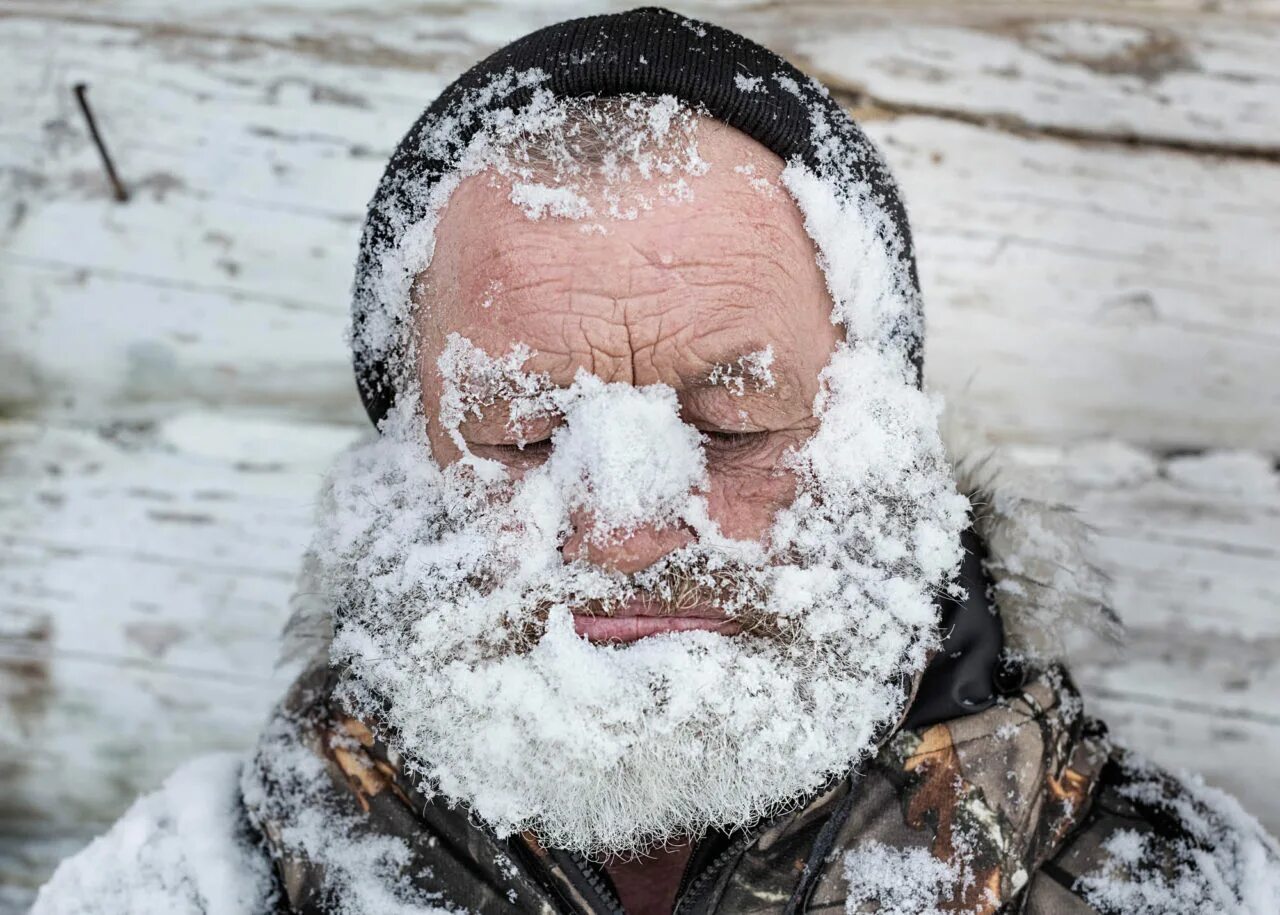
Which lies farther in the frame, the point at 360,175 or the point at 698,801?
the point at 360,175

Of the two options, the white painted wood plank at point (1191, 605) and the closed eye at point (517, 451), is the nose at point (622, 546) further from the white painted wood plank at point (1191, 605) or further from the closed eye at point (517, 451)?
the white painted wood plank at point (1191, 605)

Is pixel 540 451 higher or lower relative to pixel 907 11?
lower

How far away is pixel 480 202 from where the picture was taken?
55.4 inches

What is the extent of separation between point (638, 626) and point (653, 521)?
0.48ft

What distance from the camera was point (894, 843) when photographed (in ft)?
4.67

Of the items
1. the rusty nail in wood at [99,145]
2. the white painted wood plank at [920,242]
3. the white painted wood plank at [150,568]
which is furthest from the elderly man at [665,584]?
the rusty nail in wood at [99,145]

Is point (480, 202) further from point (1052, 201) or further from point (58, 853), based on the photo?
point (58, 853)

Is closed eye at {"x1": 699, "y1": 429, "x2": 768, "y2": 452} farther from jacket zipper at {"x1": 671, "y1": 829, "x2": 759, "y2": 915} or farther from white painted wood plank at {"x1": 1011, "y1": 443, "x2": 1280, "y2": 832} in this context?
white painted wood plank at {"x1": 1011, "y1": 443, "x2": 1280, "y2": 832}

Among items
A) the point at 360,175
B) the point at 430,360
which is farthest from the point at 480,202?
the point at 360,175

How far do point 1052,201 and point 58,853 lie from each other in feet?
9.09

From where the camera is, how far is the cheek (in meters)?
1.36

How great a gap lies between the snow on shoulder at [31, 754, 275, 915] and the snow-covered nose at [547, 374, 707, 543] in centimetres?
83

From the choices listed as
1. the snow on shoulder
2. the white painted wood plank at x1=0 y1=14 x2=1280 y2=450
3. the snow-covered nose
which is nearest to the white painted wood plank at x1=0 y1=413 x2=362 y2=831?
the white painted wood plank at x1=0 y1=14 x2=1280 y2=450

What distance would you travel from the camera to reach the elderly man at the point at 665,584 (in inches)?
51.6
